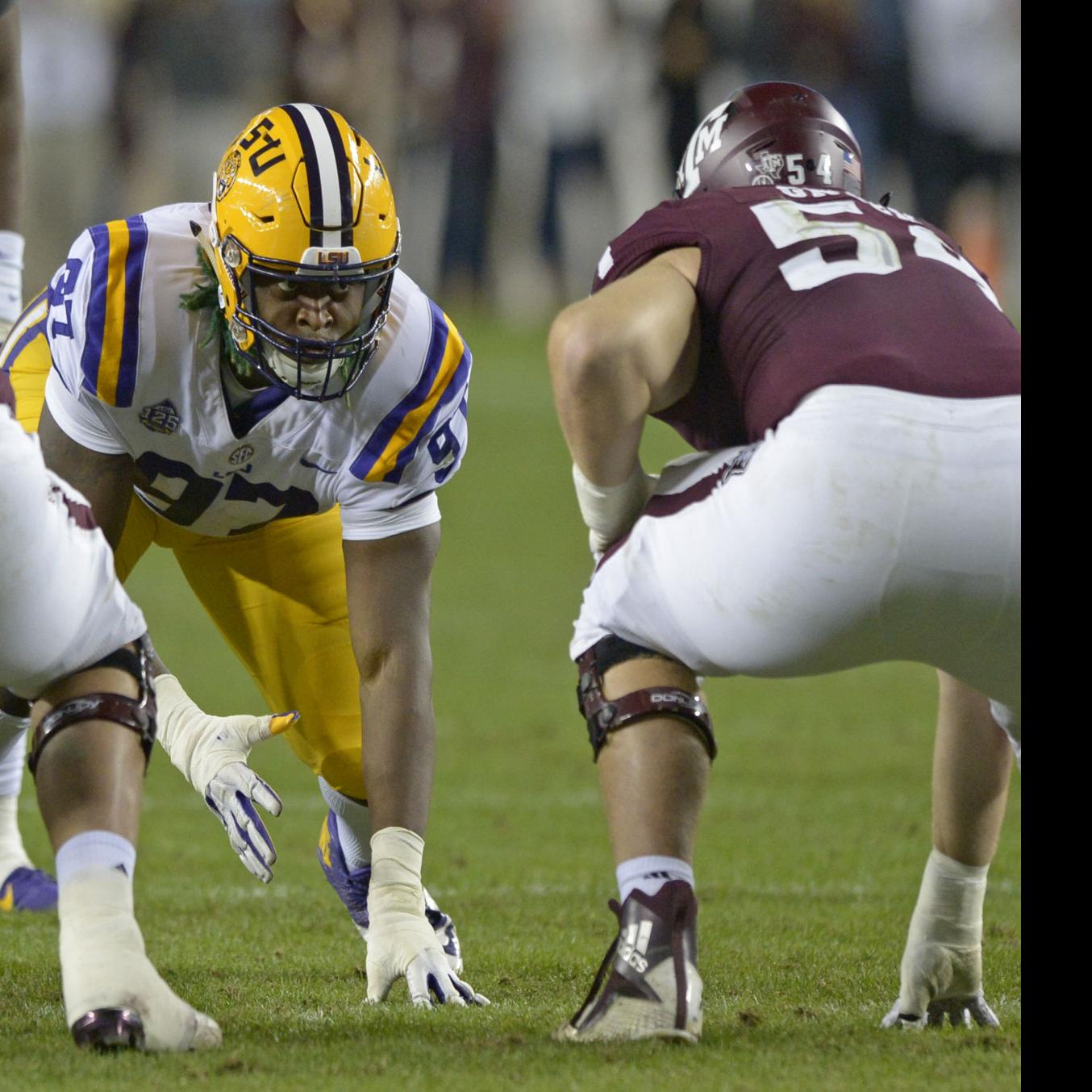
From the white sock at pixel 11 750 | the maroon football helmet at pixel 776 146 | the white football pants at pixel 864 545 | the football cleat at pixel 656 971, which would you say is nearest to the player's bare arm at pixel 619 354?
the white football pants at pixel 864 545

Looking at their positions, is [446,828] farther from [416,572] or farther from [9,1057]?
[9,1057]

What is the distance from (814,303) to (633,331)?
31 centimetres

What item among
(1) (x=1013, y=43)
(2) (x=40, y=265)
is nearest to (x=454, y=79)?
(2) (x=40, y=265)

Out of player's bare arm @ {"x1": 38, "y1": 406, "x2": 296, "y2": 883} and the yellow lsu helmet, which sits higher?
the yellow lsu helmet

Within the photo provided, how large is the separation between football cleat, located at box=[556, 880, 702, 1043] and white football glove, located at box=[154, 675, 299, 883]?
784 millimetres

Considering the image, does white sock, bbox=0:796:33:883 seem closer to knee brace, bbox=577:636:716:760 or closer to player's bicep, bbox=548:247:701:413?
knee brace, bbox=577:636:716:760

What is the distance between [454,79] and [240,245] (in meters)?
13.8

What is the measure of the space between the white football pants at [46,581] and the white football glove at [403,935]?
2.91 feet

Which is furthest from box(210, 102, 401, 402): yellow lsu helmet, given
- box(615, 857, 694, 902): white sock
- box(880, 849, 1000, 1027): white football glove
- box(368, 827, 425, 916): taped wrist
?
box(880, 849, 1000, 1027): white football glove

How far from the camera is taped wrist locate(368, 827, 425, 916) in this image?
3.59m

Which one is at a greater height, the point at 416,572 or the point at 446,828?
the point at 416,572

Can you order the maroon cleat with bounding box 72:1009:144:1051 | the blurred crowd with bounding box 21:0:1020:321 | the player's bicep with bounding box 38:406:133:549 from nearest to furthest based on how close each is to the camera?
the maroon cleat with bounding box 72:1009:144:1051
the player's bicep with bounding box 38:406:133:549
the blurred crowd with bounding box 21:0:1020:321

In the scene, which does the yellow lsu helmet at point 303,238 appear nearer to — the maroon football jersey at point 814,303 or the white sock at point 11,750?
the maroon football jersey at point 814,303

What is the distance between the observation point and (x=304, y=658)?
4191mm
